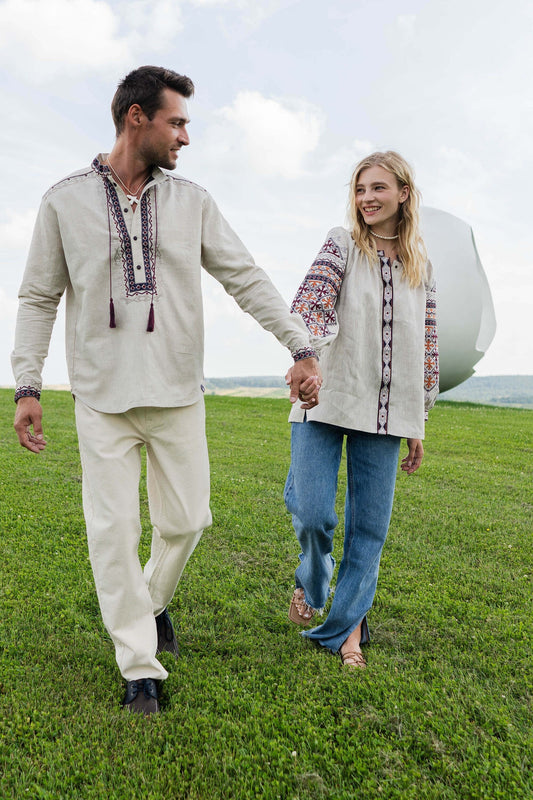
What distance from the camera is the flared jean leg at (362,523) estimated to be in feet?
11.3

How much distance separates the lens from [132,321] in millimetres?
2939

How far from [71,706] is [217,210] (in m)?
2.42

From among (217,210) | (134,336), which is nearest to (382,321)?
(217,210)

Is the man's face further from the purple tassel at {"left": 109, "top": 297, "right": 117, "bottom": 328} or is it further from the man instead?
the purple tassel at {"left": 109, "top": 297, "right": 117, "bottom": 328}

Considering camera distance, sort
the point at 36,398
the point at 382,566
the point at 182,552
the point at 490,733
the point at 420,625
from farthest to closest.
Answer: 1. the point at 382,566
2. the point at 420,625
3. the point at 182,552
4. the point at 36,398
5. the point at 490,733

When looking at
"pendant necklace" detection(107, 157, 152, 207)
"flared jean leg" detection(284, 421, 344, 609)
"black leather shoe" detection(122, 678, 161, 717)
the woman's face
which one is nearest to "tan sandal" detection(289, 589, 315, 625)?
"flared jean leg" detection(284, 421, 344, 609)

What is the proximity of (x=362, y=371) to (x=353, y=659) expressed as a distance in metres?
1.52

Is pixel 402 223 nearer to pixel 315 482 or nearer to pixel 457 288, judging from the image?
pixel 315 482

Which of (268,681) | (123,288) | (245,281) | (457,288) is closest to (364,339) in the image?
(245,281)

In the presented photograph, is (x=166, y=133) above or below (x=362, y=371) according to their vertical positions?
above

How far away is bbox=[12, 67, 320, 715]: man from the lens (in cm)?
293

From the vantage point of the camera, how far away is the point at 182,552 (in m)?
3.32

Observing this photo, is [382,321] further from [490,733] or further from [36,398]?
[490,733]

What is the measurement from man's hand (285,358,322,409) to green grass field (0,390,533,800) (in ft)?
4.67
